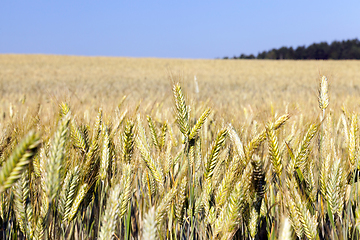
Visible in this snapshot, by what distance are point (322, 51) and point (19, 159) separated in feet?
190

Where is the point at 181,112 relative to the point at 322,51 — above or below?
Answer: below

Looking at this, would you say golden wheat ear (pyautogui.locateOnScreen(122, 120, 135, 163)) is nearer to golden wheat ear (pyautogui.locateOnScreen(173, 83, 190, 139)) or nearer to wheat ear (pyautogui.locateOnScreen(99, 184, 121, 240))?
golden wheat ear (pyautogui.locateOnScreen(173, 83, 190, 139))

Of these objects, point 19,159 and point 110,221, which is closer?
point 19,159

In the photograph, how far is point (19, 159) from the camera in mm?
440

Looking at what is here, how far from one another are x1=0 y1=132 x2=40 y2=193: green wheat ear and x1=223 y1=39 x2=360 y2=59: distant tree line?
5195 cm

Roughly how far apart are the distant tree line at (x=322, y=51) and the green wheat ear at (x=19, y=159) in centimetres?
5195

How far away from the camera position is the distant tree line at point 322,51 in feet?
157

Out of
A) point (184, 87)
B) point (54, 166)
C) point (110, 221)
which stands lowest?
point (110, 221)

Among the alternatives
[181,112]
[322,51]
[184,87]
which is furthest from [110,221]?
[322,51]

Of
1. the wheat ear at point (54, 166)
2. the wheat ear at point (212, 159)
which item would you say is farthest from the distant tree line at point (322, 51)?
the wheat ear at point (54, 166)

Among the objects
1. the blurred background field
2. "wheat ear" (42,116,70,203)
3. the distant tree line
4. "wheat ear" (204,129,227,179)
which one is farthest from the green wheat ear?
the distant tree line

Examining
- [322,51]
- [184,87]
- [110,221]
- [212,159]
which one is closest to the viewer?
[110,221]

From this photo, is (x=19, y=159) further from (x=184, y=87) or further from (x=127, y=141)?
(x=184, y=87)

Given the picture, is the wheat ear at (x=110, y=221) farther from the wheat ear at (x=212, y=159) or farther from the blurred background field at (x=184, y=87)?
the blurred background field at (x=184, y=87)
